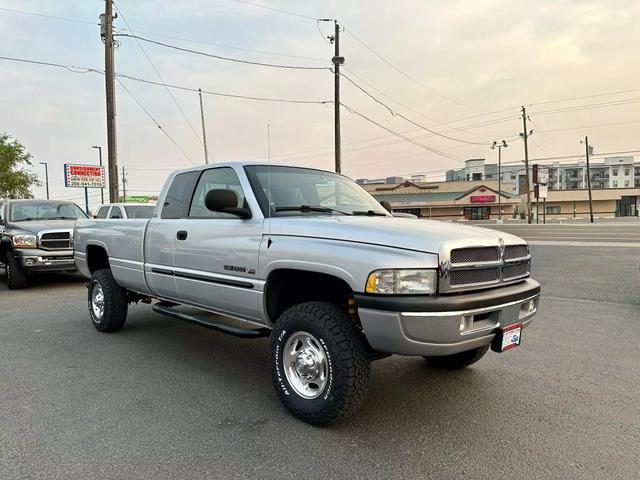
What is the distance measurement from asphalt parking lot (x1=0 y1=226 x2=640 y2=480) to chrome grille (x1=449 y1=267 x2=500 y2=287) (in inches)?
40.6

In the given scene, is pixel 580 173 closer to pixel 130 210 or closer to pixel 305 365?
pixel 130 210

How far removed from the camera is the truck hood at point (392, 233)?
302 cm

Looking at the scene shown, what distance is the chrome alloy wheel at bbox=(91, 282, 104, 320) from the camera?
234 inches

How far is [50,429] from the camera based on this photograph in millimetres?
3297

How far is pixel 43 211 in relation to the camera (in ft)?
35.8

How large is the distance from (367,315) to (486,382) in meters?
1.84

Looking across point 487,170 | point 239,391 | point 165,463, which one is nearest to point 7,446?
point 165,463

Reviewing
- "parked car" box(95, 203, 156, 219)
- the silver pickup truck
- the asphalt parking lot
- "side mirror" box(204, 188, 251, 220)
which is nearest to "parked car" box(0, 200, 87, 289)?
"parked car" box(95, 203, 156, 219)

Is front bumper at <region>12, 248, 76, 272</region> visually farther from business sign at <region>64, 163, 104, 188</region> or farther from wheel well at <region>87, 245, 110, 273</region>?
business sign at <region>64, 163, 104, 188</region>

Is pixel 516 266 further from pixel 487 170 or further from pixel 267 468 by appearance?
pixel 487 170

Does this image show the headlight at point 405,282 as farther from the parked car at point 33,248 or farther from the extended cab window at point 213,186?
the parked car at point 33,248

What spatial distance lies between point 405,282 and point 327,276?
24.9 inches

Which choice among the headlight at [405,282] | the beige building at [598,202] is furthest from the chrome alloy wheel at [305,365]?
the beige building at [598,202]

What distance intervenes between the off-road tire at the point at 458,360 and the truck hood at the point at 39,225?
8122 mm
